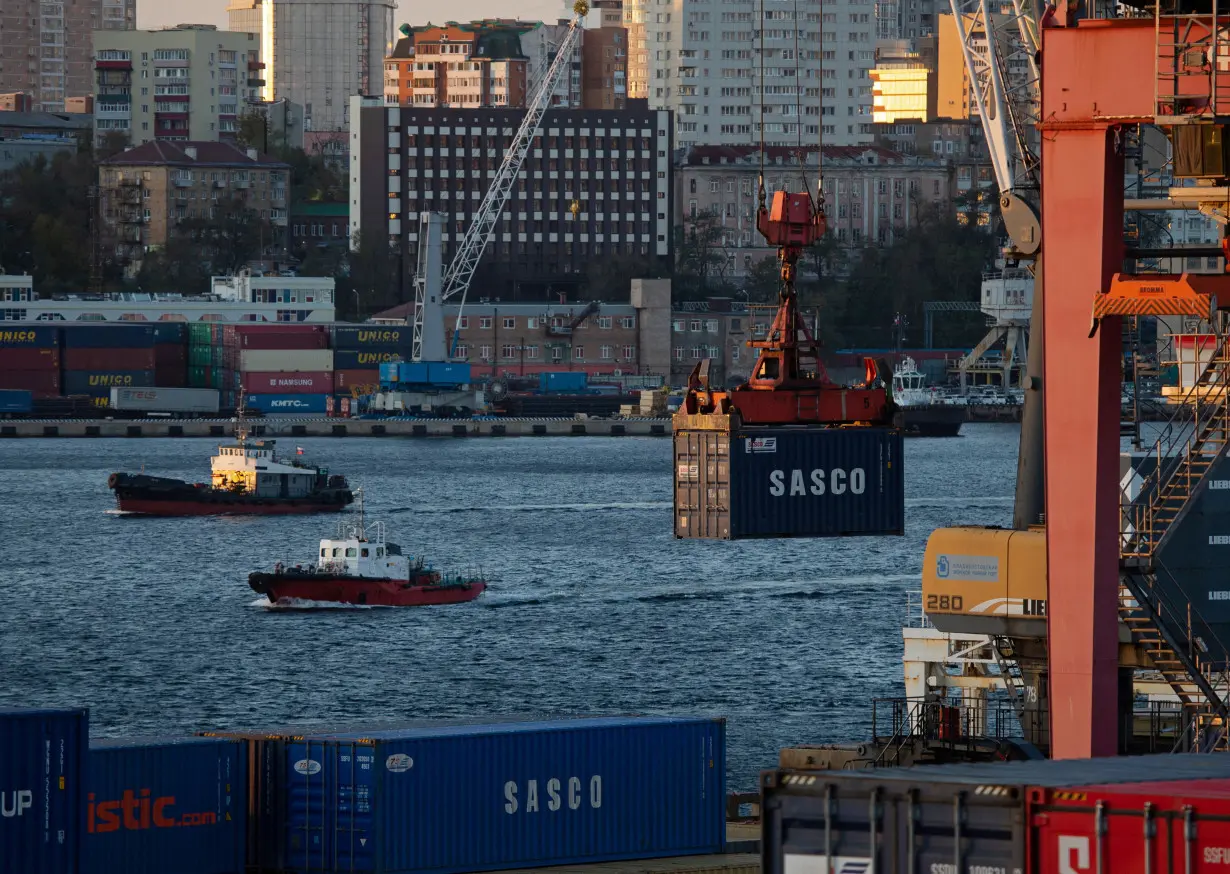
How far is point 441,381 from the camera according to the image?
198 metres

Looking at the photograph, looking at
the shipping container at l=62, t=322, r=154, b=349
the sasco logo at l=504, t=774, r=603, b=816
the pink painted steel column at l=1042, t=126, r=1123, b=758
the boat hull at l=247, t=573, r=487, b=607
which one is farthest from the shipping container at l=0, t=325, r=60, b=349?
the pink painted steel column at l=1042, t=126, r=1123, b=758

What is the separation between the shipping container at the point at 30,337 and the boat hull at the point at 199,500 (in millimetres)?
73651

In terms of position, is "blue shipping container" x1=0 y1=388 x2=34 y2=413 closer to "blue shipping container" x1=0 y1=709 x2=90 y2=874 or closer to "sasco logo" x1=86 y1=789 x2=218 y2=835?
"sasco logo" x1=86 y1=789 x2=218 y2=835

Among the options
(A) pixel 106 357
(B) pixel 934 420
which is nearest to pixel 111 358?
(A) pixel 106 357

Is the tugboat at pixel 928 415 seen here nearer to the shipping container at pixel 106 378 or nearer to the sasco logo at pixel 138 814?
the shipping container at pixel 106 378

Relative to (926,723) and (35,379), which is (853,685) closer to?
(926,723)

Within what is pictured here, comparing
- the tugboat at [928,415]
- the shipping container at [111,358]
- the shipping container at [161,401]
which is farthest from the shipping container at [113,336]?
the tugboat at [928,415]

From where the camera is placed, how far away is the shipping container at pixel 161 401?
197625mm

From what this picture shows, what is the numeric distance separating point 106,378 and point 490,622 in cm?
12490

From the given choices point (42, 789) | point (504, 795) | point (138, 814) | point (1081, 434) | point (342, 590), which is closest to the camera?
point (1081, 434)

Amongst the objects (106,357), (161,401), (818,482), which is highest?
(818,482)

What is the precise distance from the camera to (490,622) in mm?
79438

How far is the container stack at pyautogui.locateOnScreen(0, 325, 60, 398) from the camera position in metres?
196

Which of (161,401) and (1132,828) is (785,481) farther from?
(161,401)
